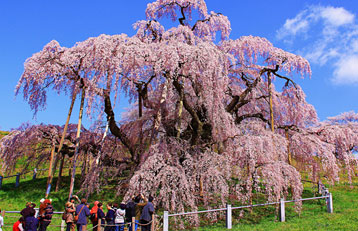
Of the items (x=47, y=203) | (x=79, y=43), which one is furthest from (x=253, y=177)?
(x=79, y=43)

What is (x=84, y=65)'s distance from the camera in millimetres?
12648

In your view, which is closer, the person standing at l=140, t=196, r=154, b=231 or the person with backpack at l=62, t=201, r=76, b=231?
the person with backpack at l=62, t=201, r=76, b=231

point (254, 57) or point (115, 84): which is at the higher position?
point (254, 57)

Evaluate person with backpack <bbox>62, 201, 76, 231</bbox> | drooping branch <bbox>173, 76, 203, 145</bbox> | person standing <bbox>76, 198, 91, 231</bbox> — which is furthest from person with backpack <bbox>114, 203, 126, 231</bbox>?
drooping branch <bbox>173, 76, 203, 145</bbox>

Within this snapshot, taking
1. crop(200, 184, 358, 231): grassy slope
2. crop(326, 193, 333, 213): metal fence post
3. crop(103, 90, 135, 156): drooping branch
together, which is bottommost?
crop(200, 184, 358, 231): grassy slope

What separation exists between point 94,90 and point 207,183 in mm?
5771

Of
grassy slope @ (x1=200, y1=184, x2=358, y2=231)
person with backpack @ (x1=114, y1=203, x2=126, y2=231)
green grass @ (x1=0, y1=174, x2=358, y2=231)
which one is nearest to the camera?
person with backpack @ (x1=114, y1=203, x2=126, y2=231)

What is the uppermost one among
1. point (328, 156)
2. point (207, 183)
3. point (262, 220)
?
point (328, 156)

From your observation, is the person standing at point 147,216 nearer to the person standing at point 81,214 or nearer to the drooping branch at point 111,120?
the person standing at point 81,214

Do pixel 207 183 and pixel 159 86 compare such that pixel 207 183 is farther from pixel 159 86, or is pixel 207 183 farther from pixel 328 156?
pixel 328 156

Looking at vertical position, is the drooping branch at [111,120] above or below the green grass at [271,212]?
above

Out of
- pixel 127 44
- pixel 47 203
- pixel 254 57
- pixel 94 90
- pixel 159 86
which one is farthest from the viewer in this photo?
pixel 254 57

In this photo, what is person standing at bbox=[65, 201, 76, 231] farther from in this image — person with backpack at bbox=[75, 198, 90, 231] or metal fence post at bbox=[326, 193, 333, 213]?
metal fence post at bbox=[326, 193, 333, 213]

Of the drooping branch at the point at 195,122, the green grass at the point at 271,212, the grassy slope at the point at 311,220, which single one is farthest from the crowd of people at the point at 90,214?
the drooping branch at the point at 195,122
